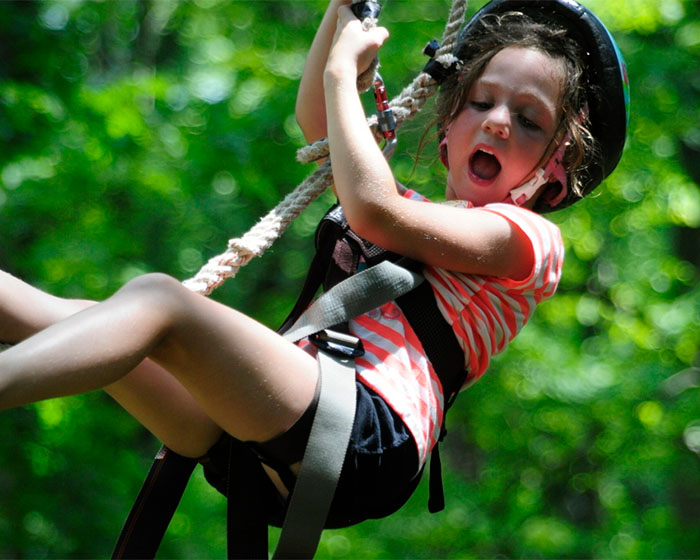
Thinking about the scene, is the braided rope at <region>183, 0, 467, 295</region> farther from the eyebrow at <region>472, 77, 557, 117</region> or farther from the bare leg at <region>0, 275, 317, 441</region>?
the bare leg at <region>0, 275, 317, 441</region>

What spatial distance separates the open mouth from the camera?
2578 mm

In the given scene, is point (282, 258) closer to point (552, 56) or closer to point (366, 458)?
point (552, 56)

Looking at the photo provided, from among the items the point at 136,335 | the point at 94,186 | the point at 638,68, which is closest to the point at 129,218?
the point at 94,186

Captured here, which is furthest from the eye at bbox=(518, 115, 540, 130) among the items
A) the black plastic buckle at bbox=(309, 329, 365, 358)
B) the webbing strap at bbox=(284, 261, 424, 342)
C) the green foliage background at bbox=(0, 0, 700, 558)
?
the green foliage background at bbox=(0, 0, 700, 558)

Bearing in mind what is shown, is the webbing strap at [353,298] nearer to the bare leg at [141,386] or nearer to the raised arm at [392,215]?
the raised arm at [392,215]

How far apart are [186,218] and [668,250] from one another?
11.2 ft

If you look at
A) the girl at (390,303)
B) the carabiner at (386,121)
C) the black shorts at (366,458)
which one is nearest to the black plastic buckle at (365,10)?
the girl at (390,303)

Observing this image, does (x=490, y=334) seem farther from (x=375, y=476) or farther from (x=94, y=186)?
(x=94, y=186)

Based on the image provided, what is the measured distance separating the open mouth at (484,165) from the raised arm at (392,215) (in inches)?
8.6

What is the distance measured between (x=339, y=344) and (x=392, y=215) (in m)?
0.30

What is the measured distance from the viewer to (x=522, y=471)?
24.3ft

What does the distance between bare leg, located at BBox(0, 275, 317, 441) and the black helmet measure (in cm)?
106

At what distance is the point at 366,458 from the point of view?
2.20m

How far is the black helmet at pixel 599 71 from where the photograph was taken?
267cm
